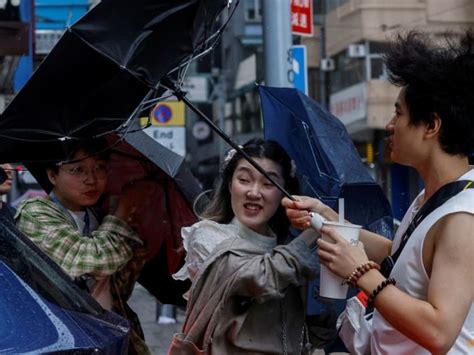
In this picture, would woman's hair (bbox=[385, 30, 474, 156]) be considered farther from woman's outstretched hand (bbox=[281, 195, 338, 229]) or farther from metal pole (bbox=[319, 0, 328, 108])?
metal pole (bbox=[319, 0, 328, 108])

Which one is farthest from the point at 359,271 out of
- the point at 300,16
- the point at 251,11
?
the point at 251,11

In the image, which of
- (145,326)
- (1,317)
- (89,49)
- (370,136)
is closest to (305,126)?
(89,49)

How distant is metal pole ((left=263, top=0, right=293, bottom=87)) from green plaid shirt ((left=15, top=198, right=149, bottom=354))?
4.08 metres

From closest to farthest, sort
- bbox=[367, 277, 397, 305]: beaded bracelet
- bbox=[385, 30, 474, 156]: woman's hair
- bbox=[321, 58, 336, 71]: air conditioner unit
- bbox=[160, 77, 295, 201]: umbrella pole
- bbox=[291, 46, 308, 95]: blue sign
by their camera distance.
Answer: bbox=[367, 277, 397, 305]: beaded bracelet < bbox=[385, 30, 474, 156]: woman's hair < bbox=[160, 77, 295, 201]: umbrella pole < bbox=[291, 46, 308, 95]: blue sign < bbox=[321, 58, 336, 71]: air conditioner unit

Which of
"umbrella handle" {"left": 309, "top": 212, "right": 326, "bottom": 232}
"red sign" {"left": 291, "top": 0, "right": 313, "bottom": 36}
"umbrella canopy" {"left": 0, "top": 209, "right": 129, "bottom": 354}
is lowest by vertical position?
"umbrella canopy" {"left": 0, "top": 209, "right": 129, "bottom": 354}

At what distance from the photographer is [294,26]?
9.80 meters

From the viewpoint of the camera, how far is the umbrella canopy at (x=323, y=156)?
378 centimetres

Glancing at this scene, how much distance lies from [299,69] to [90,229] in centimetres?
517

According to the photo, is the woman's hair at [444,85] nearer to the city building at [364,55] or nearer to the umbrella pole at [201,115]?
the umbrella pole at [201,115]

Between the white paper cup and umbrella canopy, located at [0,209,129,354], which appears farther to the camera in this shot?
the white paper cup

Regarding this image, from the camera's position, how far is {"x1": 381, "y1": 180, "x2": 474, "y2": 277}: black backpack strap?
2.91 meters

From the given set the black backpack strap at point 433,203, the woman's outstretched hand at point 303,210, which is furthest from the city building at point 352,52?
the black backpack strap at point 433,203

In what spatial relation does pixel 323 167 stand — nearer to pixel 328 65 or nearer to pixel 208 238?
pixel 208 238

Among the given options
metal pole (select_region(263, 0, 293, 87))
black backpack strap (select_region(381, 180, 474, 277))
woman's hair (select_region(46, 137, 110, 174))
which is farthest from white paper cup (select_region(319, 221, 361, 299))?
metal pole (select_region(263, 0, 293, 87))
